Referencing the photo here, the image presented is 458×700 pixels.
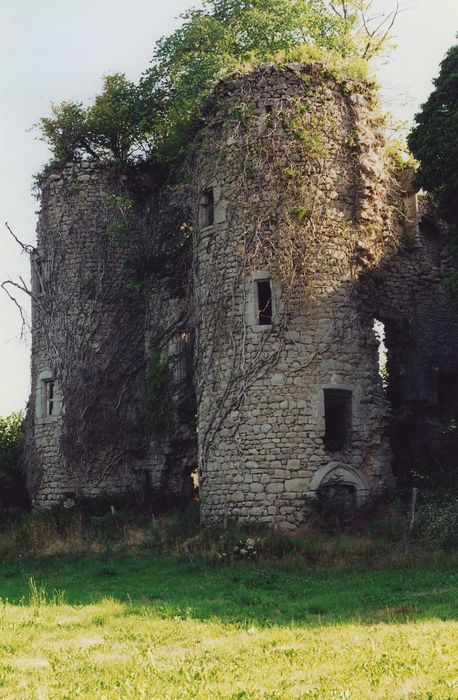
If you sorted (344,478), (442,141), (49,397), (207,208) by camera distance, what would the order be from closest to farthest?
1. (344,478)
2. (442,141)
3. (207,208)
4. (49,397)

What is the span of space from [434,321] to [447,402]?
2099 millimetres

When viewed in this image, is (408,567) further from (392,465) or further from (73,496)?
(73,496)

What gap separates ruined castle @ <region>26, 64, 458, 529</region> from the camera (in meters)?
19.0

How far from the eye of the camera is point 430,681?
28.5ft

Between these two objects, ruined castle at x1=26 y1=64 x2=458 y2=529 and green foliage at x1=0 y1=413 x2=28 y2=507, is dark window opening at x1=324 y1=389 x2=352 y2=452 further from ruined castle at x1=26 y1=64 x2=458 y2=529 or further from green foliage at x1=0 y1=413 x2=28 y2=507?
green foliage at x1=0 y1=413 x2=28 y2=507

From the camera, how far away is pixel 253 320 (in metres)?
19.5

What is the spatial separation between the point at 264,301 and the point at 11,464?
10610mm

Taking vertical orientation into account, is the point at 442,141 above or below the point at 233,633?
above

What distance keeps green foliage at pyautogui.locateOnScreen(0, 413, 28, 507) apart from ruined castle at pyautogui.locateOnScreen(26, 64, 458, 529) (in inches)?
31.3

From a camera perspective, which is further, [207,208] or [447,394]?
[447,394]

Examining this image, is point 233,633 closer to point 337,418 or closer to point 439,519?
point 439,519

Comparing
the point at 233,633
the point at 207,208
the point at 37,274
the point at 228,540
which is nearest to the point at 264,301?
the point at 207,208

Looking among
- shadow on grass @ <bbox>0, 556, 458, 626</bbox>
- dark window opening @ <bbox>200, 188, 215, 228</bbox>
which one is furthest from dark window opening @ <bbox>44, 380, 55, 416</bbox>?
shadow on grass @ <bbox>0, 556, 458, 626</bbox>

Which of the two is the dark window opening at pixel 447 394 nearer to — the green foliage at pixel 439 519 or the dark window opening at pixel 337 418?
the dark window opening at pixel 337 418
